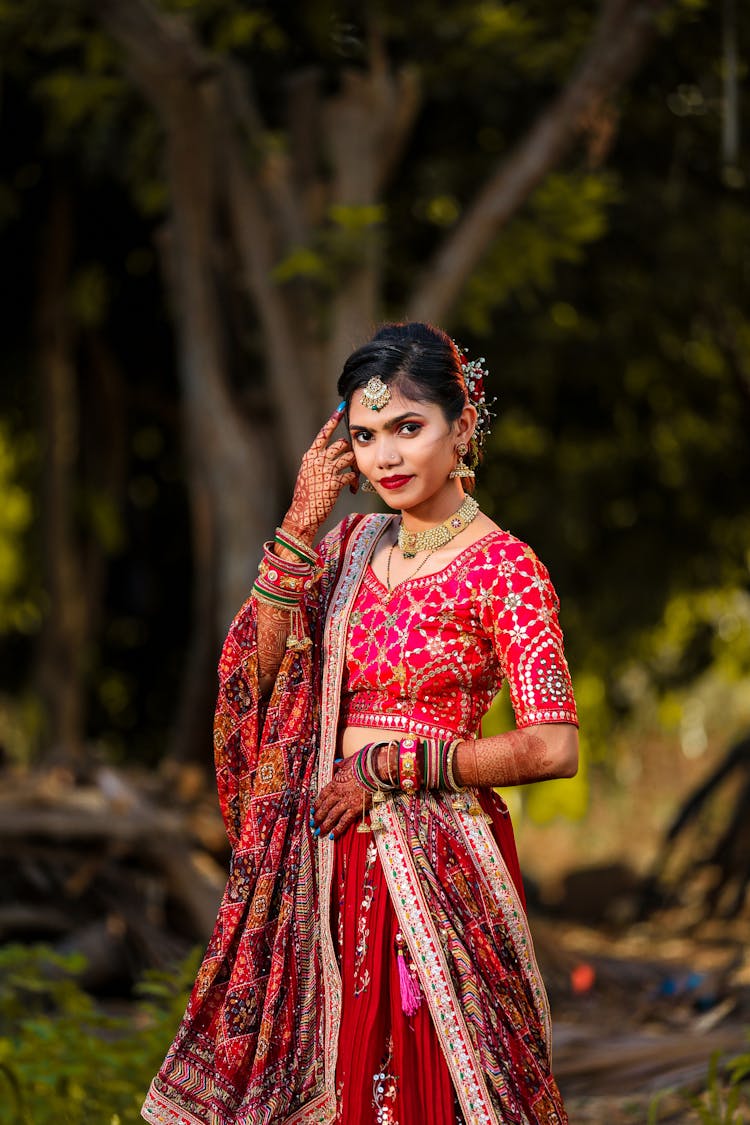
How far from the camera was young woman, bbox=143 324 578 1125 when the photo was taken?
8.43 feet

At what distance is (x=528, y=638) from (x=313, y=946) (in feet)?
2.21

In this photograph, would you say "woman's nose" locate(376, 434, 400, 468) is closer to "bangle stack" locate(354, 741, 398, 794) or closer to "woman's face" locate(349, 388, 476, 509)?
"woman's face" locate(349, 388, 476, 509)

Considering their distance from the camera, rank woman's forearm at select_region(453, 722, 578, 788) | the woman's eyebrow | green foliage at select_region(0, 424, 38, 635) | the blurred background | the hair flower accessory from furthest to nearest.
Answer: green foliage at select_region(0, 424, 38, 635), the blurred background, the hair flower accessory, the woman's eyebrow, woman's forearm at select_region(453, 722, 578, 788)

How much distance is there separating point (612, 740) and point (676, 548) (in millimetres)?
1498

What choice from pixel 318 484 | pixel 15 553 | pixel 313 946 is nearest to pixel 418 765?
pixel 313 946

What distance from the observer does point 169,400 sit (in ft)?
34.9

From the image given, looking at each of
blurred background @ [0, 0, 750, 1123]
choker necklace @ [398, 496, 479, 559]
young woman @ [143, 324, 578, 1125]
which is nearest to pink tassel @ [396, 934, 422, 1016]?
young woman @ [143, 324, 578, 1125]

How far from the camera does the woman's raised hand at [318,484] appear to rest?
8.82 feet

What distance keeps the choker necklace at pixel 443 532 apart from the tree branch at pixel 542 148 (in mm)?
3753

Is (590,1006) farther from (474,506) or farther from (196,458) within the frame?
(474,506)

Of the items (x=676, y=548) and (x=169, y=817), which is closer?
(x=169, y=817)

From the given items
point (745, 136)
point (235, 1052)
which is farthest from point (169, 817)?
point (745, 136)

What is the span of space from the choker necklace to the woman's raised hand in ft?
0.53

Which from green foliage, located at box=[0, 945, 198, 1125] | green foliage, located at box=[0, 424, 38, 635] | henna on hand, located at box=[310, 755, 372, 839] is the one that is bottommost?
green foliage, located at box=[0, 945, 198, 1125]
